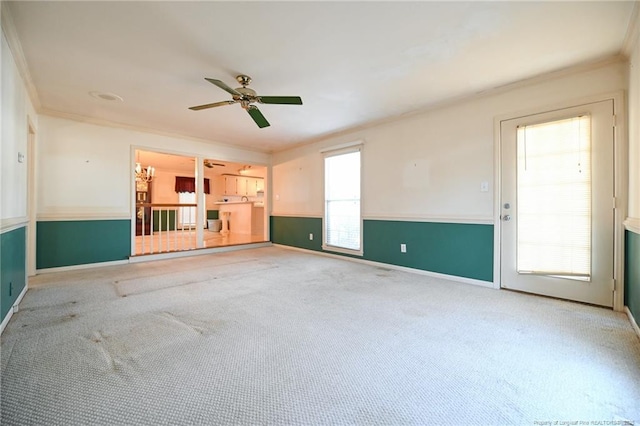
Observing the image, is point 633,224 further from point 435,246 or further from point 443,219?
point 435,246

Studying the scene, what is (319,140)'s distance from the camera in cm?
550

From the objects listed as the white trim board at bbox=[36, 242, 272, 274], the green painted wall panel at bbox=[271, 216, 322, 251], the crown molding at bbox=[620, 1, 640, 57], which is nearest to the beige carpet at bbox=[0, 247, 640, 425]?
the white trim board at bbox=[36, 242, 272, 274]

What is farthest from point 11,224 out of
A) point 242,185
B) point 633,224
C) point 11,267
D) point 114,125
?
point 242,185

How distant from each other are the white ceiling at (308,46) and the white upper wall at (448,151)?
228 mm

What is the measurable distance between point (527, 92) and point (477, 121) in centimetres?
54

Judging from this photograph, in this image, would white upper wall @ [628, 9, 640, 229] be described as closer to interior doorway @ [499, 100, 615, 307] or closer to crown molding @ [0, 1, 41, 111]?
interior doorway @ [499, 100, 615, 307]

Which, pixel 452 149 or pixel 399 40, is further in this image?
pixel 452 149

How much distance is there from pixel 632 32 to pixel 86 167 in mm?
6582

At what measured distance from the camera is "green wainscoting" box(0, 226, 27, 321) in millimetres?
2128

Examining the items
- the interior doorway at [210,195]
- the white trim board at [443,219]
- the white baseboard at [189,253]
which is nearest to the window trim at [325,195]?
the white trim board at [443,219]

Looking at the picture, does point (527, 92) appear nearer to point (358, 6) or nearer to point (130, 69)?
point (358, 6)

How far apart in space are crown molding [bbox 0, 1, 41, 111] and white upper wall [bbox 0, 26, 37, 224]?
2.0 inches

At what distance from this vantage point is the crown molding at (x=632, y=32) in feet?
6.31

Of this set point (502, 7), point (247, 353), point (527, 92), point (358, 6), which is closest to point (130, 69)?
point (358, 6)
